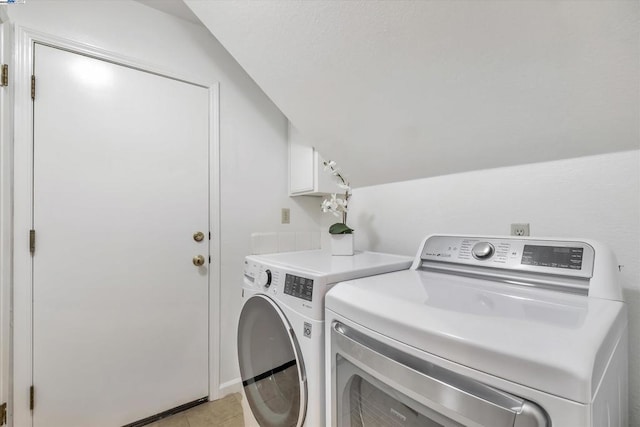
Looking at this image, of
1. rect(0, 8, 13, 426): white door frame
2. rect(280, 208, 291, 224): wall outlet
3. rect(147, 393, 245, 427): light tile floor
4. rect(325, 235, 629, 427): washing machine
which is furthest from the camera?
rect(280, 208, 291, 224): wall outlet

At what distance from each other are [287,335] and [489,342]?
668 millimetres

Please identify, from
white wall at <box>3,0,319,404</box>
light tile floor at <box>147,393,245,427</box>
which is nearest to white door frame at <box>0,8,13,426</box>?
white wall at <box>3,0,319,404</box>

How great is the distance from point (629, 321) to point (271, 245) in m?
1.74

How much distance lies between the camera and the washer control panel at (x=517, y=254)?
72 centimetres

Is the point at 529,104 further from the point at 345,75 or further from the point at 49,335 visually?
the point at 49,335

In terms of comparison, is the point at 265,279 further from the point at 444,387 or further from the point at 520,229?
the point at 520,229

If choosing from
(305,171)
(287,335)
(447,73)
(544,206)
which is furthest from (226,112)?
(544,206)

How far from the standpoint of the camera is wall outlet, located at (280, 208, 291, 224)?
1.99 metres

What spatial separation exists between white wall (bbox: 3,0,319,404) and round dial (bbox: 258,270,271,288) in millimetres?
746

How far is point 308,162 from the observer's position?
5.83ft

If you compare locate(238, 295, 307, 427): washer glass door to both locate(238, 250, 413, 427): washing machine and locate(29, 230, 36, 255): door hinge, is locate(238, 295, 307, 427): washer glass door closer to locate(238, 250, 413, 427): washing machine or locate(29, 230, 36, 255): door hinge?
locate(238, 250, 413, 427): washing machine

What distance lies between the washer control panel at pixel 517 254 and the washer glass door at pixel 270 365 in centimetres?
65

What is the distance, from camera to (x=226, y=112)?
5.82 feet

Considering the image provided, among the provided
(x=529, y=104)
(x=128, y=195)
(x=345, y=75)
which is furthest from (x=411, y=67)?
(x=128, y=195)
